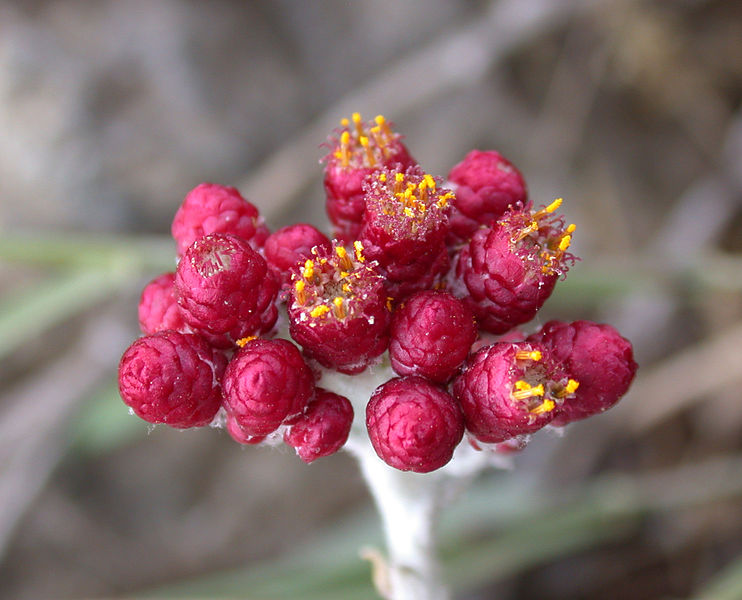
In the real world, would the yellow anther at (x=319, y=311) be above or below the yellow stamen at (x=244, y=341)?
below

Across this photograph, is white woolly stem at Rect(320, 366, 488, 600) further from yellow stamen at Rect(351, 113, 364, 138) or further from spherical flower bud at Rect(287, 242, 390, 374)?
yellow stamen at Rect(351, 113, 364, 138)

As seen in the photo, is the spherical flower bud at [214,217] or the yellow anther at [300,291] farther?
the spherical flower bud at [214,217]

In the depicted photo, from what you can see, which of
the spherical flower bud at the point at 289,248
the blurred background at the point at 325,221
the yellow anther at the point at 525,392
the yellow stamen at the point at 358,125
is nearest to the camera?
the yellow anther at the point at 525,392

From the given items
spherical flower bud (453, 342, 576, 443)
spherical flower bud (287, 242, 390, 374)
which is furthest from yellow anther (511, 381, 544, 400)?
spherical flower bud (287, 242, 390, 374)

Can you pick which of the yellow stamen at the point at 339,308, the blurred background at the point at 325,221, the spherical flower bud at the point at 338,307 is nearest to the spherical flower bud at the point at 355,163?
the spherical flower bud at the point at 338,307

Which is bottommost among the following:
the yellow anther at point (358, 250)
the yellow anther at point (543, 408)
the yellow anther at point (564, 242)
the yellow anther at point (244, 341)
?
the yellow anther at point (543, 408)

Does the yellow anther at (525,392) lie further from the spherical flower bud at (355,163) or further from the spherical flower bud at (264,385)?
the spherical flower bud at (355,163)

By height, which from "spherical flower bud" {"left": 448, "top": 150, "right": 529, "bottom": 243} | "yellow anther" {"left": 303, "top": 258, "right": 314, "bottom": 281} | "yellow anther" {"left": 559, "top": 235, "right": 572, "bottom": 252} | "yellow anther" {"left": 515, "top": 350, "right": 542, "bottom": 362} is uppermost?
"spherical flower bud" {"left": 448, "top": 150, "right": 529, "bottom": 243}

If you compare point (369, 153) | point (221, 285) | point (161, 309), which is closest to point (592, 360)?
point (369, 153)

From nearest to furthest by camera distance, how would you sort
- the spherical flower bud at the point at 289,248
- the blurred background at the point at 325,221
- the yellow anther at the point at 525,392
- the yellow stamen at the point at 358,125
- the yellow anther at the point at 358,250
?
the yellow anther at the point at 525,392
the yellow anther at the point at 358,250
the spherical flower bud at the point at 289,248
the yellow stamen at the point at 358,125
the blurred background at the point at 325,221
